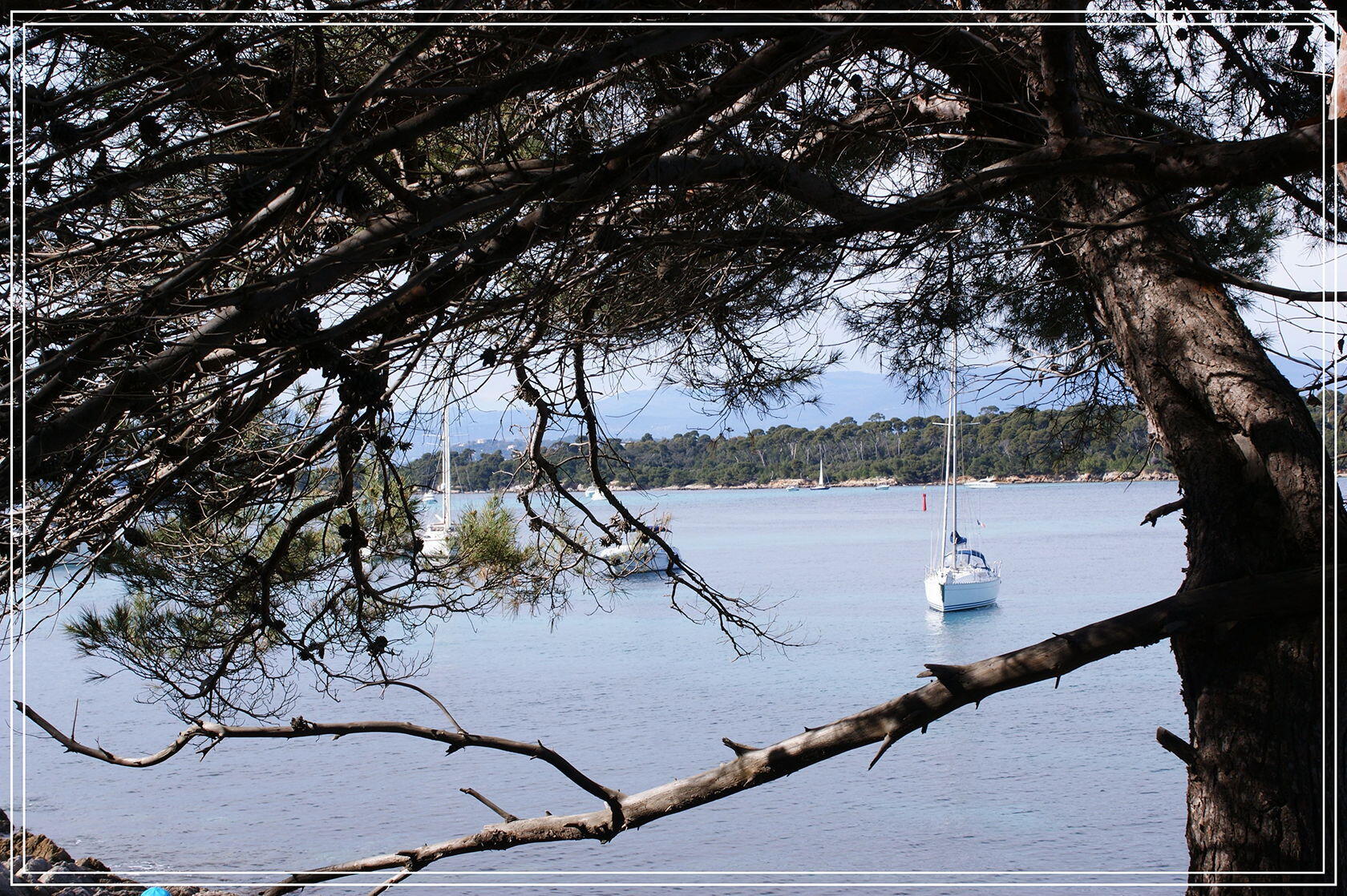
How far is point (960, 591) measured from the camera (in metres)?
20.4

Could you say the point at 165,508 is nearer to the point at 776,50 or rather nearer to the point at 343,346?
the point at 343,346

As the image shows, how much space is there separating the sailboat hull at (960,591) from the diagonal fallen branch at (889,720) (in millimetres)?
18668

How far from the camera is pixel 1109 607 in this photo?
20.6m

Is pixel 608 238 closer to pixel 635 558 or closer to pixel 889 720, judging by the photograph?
pixel 889 720

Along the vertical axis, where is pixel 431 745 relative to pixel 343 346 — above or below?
below

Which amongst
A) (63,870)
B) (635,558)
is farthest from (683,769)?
(635,558)

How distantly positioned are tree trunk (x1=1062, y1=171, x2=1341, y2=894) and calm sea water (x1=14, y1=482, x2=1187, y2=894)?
203 cm

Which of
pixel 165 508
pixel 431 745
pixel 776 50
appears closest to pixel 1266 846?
pixel 776 50

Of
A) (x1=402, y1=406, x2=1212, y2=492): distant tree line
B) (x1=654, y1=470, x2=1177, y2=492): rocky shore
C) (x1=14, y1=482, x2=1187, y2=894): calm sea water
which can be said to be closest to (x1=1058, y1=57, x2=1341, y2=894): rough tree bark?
(x1=654, y1=470, x2=1177, y2=492): rocky shore

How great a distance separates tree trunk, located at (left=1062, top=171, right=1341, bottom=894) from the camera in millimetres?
2178

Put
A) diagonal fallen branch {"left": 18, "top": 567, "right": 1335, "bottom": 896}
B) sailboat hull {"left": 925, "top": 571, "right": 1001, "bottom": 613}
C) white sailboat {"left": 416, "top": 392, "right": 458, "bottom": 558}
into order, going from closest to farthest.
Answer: diagonal fallen branch {"left": 18, "top": 567, "right": 1335, "bottom": 896} < white sailboat {"left": 416, "top": 392, "right": 458, "bottom": 558} < sailboat hull {"left": 925, "top": 571, "right": 1001, "bottom": 613}

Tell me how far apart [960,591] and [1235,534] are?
18760 mm

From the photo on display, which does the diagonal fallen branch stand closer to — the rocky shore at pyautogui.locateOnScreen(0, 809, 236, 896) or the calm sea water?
the calm sea water

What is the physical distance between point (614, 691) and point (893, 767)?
4.79 m
